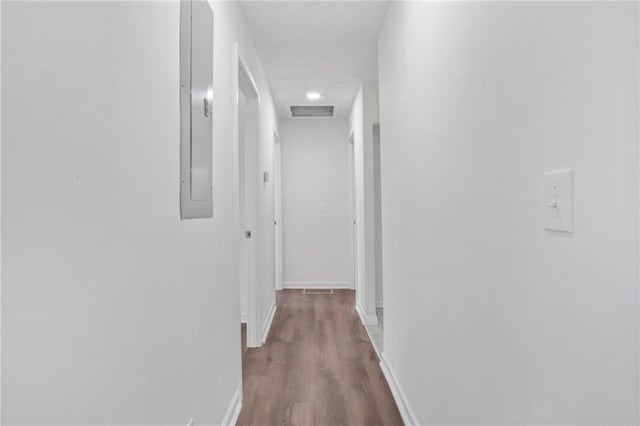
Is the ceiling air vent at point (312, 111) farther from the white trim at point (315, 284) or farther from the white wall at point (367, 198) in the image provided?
the white trim at point (315, 284)

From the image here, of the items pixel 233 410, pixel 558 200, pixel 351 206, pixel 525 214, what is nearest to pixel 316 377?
pixel 233 410

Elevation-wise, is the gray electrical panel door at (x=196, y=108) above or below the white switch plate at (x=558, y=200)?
above

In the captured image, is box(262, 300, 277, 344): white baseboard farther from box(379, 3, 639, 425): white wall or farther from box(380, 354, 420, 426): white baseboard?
box(379, 3, 639, 425): white wall

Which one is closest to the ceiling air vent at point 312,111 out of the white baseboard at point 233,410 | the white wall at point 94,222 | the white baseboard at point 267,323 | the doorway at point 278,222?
the doorway at point 278,222

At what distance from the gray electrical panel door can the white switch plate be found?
1050 mm

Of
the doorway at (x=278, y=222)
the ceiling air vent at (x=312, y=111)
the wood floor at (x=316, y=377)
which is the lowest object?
the wood floor at (x=316, y=377)

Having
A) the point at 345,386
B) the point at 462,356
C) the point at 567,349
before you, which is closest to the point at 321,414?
the point at 345,386

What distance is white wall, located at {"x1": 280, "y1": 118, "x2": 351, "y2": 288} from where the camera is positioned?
5797mm

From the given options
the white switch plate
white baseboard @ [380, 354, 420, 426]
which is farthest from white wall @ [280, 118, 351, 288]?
the white switch plate

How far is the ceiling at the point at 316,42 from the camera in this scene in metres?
2.61

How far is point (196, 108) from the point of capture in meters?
1.54

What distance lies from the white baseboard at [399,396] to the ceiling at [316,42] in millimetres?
2283

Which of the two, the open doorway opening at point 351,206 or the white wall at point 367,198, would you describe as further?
Result: the open doorway opening at point 351,206

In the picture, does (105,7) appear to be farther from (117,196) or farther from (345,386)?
(345,386)
